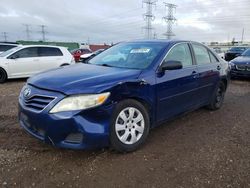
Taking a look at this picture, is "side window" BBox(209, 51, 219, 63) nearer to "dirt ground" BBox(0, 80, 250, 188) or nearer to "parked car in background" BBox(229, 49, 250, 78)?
"dirt ground" BBox(0, 80, 250, 188)

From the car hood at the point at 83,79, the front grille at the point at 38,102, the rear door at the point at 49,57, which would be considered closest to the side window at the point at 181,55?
the car hood at the point at 83,79

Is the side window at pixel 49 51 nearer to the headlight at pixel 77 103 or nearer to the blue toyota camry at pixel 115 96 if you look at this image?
the blue toyota camry at pixel 115 96

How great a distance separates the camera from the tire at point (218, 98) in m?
5.43

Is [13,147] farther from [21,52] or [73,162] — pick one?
[21,52]

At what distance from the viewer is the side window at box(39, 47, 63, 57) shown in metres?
10.5

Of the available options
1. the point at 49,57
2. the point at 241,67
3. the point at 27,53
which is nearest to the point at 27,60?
the point at 27,53

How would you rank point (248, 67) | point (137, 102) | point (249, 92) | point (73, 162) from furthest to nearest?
point (248, 67) → point (249, 92) → point (137, 102) → point (73, 162)

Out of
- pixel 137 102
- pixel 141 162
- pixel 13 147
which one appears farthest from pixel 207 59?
pixel 13 147

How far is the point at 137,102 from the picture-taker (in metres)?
3.36

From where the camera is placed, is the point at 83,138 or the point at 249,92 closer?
the point at 83,138

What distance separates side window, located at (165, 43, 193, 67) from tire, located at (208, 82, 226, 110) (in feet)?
4.50

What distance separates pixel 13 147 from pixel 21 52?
24.0 feet

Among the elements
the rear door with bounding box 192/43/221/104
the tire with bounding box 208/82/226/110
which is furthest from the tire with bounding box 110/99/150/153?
the tire with bounding box 208/82/226/110

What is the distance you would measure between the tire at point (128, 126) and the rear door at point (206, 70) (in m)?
1.74
